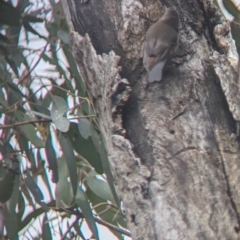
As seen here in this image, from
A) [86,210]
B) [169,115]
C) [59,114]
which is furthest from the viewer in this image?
[86,210]

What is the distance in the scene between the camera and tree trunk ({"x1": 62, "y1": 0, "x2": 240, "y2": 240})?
139 centimetres

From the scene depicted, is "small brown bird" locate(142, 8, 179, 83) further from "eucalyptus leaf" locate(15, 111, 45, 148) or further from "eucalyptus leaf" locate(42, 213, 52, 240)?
"eucalyptus leaf" locate(42, 213, 52, 240)

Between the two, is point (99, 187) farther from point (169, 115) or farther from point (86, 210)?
point (169, 115)

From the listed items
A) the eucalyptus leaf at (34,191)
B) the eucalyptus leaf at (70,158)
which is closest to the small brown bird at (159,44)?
the eucalyptus leaf at (70,158)

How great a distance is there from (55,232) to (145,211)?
4.55 feet

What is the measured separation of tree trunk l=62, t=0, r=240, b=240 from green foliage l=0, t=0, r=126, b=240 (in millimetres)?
571

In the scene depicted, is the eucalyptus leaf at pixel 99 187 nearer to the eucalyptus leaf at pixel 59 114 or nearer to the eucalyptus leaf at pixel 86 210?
the eucalyptus leaf at pixel 86 210

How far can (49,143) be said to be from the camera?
2.45 metres

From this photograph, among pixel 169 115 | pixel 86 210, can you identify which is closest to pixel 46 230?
pixel 86 210

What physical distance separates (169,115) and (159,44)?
15cm

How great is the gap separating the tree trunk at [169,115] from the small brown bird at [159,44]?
0.09 feet

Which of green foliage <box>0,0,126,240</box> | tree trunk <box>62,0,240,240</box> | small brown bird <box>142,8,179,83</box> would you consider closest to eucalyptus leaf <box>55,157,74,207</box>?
green foliage <box>0,0,126,240</box>

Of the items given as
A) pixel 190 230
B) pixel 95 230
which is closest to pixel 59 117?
pixel 95 230

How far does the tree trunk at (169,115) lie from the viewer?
1.39 m
